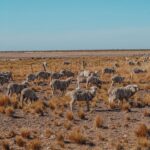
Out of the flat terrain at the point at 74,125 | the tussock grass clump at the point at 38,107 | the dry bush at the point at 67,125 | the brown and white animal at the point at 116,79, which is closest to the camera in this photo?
the flat terrain at the point at 74,125

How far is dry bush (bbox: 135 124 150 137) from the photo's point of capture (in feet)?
52.6

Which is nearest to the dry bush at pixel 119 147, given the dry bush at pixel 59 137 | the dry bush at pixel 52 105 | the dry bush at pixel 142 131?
the dry bush at pixel 142 131

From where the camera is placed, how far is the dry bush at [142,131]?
1604 centimetres

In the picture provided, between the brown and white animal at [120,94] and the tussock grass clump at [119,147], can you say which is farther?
A: the brown and white animal at [120,94]

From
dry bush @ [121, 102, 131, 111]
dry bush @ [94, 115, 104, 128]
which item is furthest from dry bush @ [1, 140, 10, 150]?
dry bush @ [121, 102, 131, 111]

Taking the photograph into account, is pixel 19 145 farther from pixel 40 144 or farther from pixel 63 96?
pixel 63 96

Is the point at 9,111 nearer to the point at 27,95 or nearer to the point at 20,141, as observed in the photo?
the point at 27,95

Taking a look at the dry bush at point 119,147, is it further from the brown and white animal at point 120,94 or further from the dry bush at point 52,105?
the dry bush at point 52,105

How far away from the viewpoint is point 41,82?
35594 mm

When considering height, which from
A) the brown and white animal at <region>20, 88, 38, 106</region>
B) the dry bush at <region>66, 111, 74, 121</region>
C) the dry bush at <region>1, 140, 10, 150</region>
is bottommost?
the dry bush at <region>1, 140, 10, 150</region>

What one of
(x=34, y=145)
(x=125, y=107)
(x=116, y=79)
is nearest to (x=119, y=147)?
(x=34, y=145)

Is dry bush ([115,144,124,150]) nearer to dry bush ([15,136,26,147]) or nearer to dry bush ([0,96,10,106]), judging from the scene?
dry bush ([15,136,26,147])

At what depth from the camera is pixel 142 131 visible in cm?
1623

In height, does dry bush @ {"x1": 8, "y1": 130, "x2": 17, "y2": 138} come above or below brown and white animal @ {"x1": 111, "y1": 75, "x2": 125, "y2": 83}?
below
